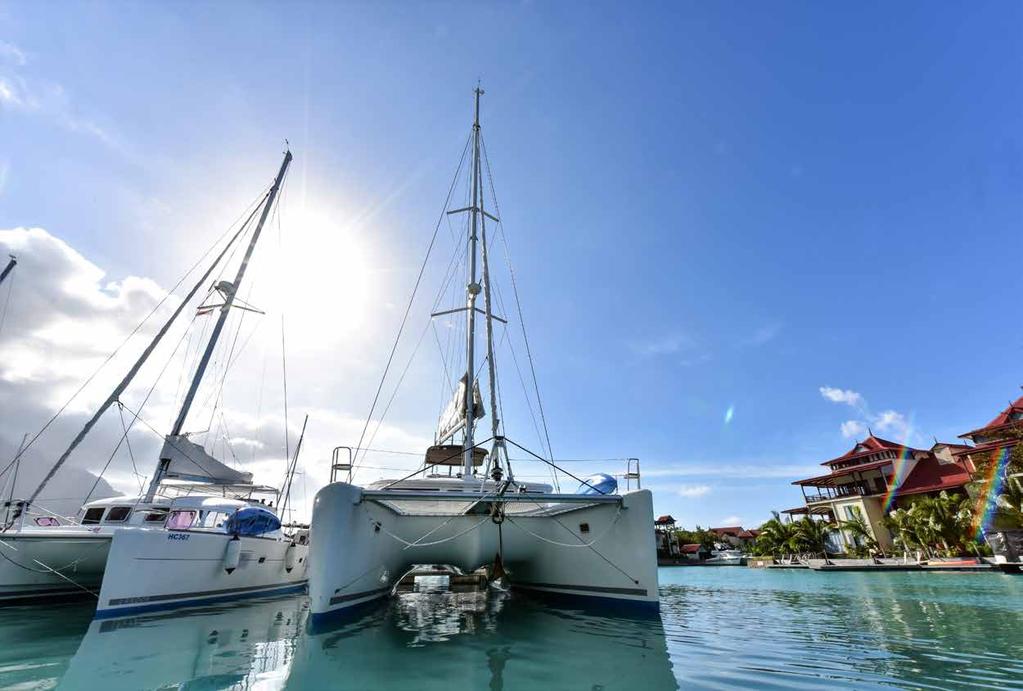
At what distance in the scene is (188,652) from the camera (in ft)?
18.1

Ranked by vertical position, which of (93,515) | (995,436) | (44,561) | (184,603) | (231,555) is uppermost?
(995,436)

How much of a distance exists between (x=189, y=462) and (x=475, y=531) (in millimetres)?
7265

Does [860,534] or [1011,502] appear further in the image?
[860,534]

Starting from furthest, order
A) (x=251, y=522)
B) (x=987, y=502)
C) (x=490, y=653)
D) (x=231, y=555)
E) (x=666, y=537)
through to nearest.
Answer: (x=666, y=537)
(x=987, y=502)
(x=251, y=522)
(x=231, y=555)
(x=490, y=653)

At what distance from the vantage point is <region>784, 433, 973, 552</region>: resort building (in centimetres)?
2894

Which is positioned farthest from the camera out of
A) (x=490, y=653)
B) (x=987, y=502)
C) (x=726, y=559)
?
(x=726, y=559)

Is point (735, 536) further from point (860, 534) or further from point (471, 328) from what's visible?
point (471, 328)

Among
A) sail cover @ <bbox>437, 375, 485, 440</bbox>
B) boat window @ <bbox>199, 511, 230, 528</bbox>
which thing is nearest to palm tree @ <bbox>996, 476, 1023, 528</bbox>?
sail cover @ <bbox>437, 375, 485, 440</bbox>

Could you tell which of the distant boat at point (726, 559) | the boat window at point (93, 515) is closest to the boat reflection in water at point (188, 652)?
the boat window at point (93, 515)

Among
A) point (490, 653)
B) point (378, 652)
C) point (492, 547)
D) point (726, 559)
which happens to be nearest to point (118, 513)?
point (492, 547)

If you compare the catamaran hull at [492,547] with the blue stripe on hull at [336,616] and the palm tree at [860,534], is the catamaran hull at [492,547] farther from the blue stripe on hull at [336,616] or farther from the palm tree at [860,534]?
the palm tree at [860,534]

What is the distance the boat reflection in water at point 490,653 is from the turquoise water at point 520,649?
0.09 ft

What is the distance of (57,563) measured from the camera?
9.31m

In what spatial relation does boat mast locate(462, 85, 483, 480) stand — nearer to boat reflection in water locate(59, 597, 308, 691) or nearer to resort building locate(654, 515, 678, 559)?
boat reflection in water locate(59, 597, 308, 691)
